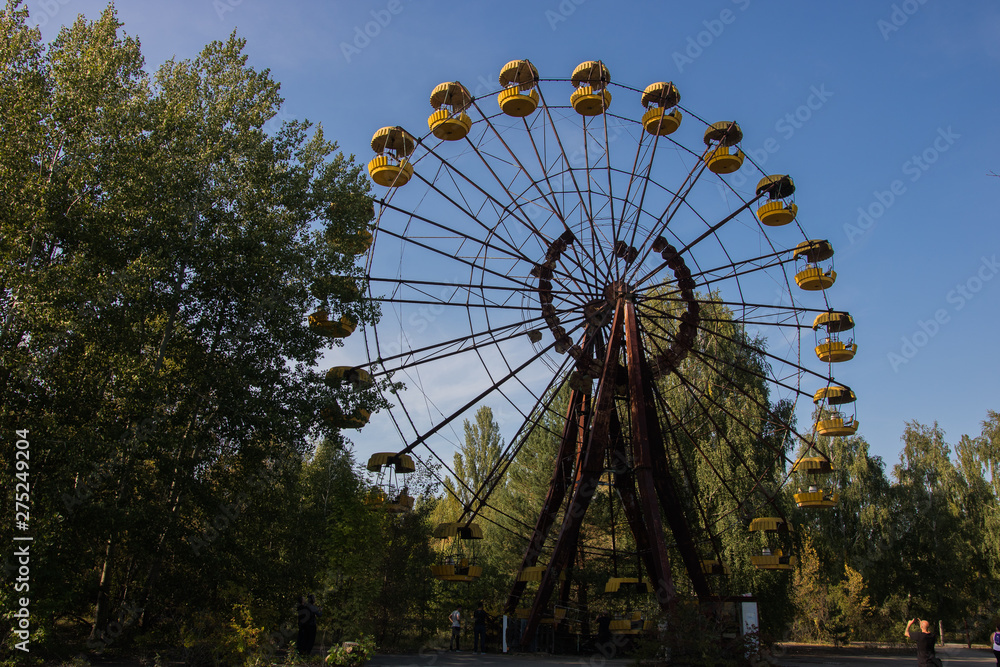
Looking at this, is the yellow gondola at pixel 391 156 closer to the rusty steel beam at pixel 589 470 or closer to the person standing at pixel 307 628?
the rusty steel beam at pixel 589 470

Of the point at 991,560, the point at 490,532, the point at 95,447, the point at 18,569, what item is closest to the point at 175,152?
the point at 95,447

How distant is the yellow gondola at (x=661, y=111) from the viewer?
1886 cm

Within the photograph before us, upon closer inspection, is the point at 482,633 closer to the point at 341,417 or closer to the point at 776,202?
the point at 341,417

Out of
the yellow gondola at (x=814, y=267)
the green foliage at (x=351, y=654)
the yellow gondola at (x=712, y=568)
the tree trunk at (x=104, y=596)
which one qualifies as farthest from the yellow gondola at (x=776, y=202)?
the tree trunk at (x=104, y=596)

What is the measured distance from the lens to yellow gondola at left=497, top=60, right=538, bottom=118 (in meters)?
17.7

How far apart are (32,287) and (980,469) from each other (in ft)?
151

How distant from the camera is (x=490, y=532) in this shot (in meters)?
30.4

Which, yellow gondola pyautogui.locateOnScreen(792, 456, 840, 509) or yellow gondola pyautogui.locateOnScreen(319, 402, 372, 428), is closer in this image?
yellow gondola pyautogui.locateOnScreen(319, 402, 372, 428)

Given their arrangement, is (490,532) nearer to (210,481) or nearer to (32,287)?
(210,481)

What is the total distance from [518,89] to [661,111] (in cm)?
401

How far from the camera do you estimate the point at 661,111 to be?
61.9 feet

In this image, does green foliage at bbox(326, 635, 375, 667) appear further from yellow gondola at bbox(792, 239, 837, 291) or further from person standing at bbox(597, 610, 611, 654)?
yellow gondola at bbox(792, 239, 837, 291)

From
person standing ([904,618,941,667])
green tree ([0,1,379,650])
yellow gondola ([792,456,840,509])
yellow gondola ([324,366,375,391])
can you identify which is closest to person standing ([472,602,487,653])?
green tree ([0,1,379,650])

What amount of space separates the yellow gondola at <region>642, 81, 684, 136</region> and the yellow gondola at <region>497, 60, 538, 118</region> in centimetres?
322
